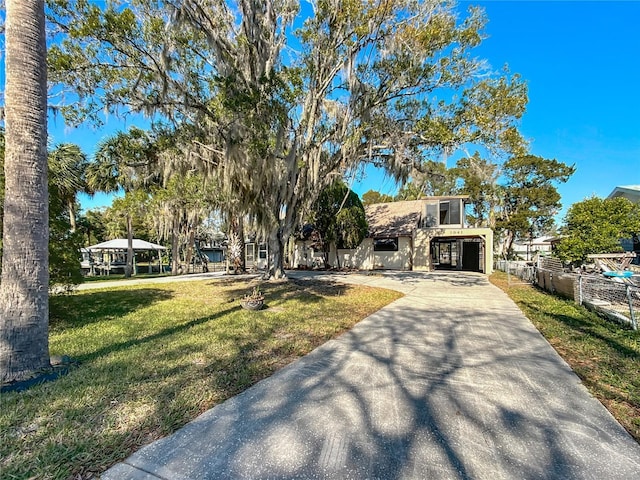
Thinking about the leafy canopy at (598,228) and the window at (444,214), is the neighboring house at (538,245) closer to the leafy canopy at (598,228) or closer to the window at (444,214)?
the leafy canopy at (598,228)

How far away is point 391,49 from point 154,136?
7.51 m

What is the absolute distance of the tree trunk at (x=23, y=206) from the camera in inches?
117

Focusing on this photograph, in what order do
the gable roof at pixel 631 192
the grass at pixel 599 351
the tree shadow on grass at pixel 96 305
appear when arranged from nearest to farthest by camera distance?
the grass at pixel 599 351, the tree shadow on grass at pixel 96 305, the gable roof at pixel 631 192

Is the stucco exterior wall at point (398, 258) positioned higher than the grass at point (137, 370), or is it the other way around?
the stucco exterior wall at point (398, 258)

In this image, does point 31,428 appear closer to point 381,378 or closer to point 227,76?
point 381,378

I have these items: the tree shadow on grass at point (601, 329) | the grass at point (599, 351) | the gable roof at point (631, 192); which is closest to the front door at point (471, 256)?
the gable roof at point (631, 192)

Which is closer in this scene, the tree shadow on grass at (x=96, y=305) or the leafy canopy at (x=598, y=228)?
the tree shadow on grass at (x=96, y=305)

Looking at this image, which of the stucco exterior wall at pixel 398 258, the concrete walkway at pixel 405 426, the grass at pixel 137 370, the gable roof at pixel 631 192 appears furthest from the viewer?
the stucco exterior wall at pixel 398 258

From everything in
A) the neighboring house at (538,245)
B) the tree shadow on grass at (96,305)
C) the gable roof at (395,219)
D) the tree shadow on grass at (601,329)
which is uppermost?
the gable roof at (395,219)

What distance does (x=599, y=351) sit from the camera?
3.91 m

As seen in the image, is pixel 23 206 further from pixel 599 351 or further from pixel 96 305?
pixel 599 351

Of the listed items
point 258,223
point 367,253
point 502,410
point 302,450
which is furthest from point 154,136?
point 367,253

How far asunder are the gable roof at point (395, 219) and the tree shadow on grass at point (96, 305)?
1345 centimetres

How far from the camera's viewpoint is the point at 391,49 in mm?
8711
